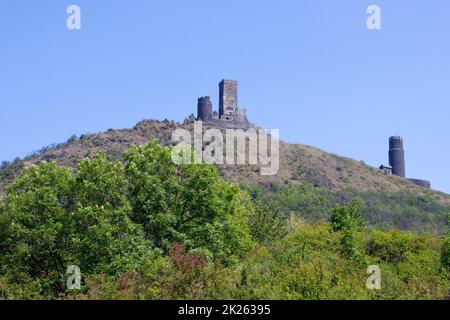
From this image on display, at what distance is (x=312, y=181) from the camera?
5787 inches

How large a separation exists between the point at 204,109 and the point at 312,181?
36.0 metres

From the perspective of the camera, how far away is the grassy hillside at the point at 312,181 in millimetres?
121875

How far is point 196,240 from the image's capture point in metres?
35.1

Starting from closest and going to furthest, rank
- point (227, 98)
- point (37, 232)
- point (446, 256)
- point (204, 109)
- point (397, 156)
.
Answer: point (37, 232)
point (446, 256)
point (204, 109)
point (227, 98)
point (397, 156)

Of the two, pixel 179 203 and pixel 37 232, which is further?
pixel 179 203

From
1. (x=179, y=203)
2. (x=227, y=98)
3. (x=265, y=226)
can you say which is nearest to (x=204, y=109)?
(x=227, y=98)

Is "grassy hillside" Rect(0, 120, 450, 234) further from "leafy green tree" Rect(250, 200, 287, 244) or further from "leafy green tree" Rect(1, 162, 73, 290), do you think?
"leafy green tree" Rect(1, 162, 73, 290)

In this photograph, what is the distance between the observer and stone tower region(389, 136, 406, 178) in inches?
6969

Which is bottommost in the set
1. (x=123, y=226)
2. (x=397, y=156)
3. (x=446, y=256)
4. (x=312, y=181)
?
(x=446, y=256)

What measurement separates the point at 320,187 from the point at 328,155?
1152 inches

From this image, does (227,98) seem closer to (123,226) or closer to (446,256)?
(446,256)

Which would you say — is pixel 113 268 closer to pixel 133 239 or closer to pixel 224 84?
pixel 133 239

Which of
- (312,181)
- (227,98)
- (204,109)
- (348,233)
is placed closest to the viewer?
(348,233)

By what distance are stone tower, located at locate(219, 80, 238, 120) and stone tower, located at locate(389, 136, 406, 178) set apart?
41460mm
